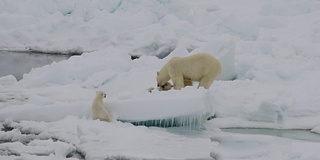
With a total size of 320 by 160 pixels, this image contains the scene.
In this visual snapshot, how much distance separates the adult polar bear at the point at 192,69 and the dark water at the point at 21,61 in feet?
15.8

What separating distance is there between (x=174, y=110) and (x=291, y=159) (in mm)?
1644

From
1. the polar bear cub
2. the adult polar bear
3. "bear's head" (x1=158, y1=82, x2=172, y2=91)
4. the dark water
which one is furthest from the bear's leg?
the dark water

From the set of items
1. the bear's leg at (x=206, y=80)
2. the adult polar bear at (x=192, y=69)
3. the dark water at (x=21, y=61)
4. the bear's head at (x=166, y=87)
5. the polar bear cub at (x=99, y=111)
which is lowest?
the polar bear cub at (x=99, y=111)

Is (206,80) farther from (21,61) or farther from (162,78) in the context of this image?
(21,61)

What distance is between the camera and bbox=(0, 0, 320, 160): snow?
5.23 m

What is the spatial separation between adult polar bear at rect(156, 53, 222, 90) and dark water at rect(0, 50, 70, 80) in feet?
15.8

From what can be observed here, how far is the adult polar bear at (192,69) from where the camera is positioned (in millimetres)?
6828

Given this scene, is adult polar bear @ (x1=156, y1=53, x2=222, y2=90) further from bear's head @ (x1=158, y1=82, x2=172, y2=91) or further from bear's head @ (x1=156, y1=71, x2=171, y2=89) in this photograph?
bear's head @ (x1=158, y1=82, x2=172, y2=91)

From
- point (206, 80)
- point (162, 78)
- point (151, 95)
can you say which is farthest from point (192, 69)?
point (151, 95)

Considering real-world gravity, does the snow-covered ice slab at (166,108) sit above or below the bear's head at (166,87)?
below

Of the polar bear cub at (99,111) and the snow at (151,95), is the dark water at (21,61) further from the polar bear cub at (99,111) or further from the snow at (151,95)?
the polar bear cub at (99,111)

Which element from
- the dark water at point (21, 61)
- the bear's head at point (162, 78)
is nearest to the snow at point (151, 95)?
the bear's head at point (162, 78)

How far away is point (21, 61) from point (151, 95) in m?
7.80

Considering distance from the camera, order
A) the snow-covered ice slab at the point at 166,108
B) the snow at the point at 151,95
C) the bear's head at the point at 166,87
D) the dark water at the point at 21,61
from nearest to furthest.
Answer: the snow at the point at 151,95 → the snow-covered ice slab at the point at 166,108 → the bear's head at the point at 166,87 → the dark water at the point at 21,61
